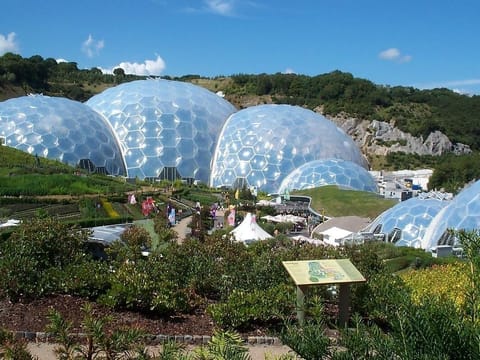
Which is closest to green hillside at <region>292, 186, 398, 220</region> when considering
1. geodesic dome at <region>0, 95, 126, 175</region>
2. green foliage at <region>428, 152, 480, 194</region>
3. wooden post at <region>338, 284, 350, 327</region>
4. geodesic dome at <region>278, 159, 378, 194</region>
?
geodesic dome at <region>278, 159, 378, 194</region>

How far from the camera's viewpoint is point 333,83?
82.8 meters

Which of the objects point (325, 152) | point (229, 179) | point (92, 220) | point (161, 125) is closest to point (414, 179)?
point (325, 152)

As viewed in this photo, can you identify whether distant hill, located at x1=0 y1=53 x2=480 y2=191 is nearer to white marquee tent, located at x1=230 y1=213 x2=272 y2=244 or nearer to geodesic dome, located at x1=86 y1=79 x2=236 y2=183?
geodesic dome, located at x1=86 y1=79 x2=236 y2=183

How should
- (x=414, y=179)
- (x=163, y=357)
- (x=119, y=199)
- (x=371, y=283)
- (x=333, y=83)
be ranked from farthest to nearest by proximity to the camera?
(x=333, y=83), (x=414, y=179), (x=119, y=199), (x=371, y=283), (x=163, y=357)

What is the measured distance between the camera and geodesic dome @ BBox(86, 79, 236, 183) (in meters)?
37.4

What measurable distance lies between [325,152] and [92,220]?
2126 centimetres

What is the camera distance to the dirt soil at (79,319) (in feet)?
27.9

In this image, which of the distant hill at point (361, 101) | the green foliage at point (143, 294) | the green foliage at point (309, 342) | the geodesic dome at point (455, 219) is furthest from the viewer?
the distant hill at point (361, 101)

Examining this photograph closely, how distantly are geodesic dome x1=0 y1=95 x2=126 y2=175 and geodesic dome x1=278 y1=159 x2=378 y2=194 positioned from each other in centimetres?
1154

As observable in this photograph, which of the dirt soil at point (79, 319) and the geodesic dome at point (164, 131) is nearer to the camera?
the dirt soil at point (79, 319)

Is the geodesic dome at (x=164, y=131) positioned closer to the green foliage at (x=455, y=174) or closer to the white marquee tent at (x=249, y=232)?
the white marquee tent at (x=249, y=232)

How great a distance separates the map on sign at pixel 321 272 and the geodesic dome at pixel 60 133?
28955 millimetres

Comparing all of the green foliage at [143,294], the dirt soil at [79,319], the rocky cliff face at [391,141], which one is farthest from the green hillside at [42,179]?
the rocky cliff face at [391,141]

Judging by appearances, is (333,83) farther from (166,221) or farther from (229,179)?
(166,221)
